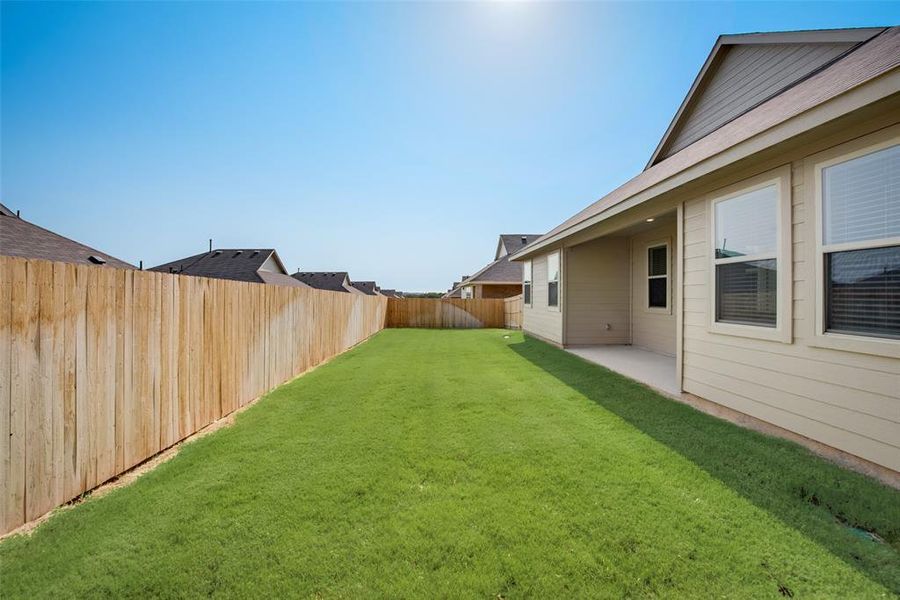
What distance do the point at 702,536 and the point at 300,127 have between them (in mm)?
11046

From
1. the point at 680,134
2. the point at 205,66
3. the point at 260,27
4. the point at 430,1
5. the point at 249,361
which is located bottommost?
the point at 249,361

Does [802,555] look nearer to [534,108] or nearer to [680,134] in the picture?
Answer: [680,134]

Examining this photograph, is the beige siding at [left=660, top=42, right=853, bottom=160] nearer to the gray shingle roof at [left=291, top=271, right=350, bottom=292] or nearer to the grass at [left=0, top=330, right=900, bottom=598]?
the grass at [left=0, top=330, right=900, bottom=598]

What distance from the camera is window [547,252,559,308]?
9.59 metres

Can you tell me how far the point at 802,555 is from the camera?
73.8 inches

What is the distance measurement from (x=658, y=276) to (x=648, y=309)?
2.77 feet

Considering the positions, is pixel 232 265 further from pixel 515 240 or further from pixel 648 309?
pixel 648 309

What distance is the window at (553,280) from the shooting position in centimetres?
959

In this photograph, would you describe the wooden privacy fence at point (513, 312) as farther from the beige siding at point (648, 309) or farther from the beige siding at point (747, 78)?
the beige siding at point (747, 78)

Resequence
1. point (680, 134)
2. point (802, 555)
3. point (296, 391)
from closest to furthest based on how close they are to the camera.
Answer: point (802, 555), point (296, 391), point (680, 134)

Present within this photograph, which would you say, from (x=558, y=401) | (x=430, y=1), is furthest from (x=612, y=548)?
(x=430, y=1)

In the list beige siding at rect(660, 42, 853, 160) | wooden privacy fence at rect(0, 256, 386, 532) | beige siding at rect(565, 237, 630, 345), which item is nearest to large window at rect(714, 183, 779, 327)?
beige siding at rect(660, 42, 853, 160)

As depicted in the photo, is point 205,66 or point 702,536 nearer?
point 702,536

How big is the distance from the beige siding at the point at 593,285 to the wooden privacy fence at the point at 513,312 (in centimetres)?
705
